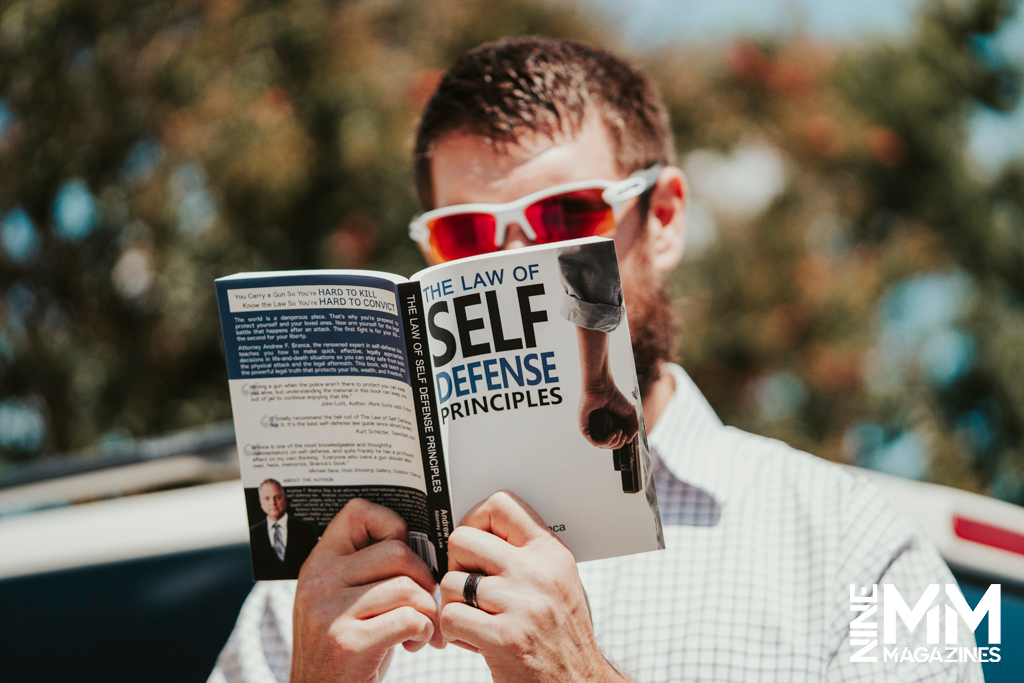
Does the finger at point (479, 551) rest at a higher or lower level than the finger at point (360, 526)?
lower

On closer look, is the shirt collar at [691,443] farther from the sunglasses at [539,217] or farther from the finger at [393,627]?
the finger at [393,627]

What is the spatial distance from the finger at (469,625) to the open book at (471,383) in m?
0.10

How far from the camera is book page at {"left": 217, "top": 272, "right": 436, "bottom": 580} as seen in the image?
45.4 inches

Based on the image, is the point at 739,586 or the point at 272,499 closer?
the point at 272,499

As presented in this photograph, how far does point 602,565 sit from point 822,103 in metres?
8.50

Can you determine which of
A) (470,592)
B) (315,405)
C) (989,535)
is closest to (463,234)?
(315,405)

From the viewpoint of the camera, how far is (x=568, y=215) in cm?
157

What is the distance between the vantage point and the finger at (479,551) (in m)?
1.07

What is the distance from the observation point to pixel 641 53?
9.20 metres

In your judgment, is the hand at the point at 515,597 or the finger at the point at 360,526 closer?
the hand at the point at 515,597

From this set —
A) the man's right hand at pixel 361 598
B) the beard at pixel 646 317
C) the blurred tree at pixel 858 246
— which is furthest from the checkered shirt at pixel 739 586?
the blurred tree at pixel 858 246

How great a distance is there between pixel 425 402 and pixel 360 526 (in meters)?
0.21

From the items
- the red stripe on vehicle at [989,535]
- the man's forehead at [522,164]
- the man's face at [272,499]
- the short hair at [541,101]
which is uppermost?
the short hair at [541,101]

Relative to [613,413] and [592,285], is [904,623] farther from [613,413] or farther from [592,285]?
[592,285]
